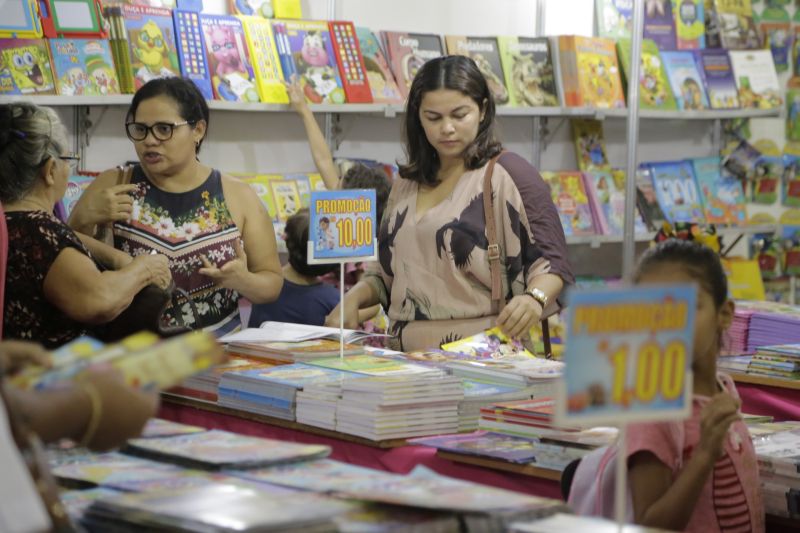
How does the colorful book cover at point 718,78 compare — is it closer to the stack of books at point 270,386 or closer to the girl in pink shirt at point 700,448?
the stack of books at point 270,386

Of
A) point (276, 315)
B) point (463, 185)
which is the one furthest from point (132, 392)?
point (276, 315)

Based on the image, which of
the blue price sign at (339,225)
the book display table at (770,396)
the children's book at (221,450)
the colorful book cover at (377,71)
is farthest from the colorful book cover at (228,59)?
the children's book at (221,450)

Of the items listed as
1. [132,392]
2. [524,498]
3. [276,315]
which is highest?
[132,392]

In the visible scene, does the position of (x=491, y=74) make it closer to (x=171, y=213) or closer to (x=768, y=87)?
(x=768, y=87)

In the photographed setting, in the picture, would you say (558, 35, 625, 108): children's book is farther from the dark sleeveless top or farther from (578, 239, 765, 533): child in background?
(578, 239, 765, 533): child in background

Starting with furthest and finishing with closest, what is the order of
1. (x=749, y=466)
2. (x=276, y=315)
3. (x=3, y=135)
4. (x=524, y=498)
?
1. (x=276, y=315)
2. (x=3, y=135)
3. (x=749, y=466)
4. (x=524, y=498)

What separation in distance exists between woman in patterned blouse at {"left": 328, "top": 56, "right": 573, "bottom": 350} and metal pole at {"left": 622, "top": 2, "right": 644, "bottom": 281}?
283cm

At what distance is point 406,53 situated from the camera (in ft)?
18.8

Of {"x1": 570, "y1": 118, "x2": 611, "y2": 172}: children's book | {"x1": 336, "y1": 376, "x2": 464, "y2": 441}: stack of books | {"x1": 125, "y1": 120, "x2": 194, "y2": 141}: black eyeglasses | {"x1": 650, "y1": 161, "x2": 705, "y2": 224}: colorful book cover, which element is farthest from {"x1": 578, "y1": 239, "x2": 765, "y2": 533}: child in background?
{"x1": 650, "y1": 161, "x2": 705, "y2": 224}: colorful book cover

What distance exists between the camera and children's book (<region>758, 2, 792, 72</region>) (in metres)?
7.48

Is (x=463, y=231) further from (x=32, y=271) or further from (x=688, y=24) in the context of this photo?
(x=688, y=24)

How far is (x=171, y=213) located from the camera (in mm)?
3684

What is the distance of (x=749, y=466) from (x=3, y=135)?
6.67 feet

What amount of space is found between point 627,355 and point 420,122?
7.32 feet
